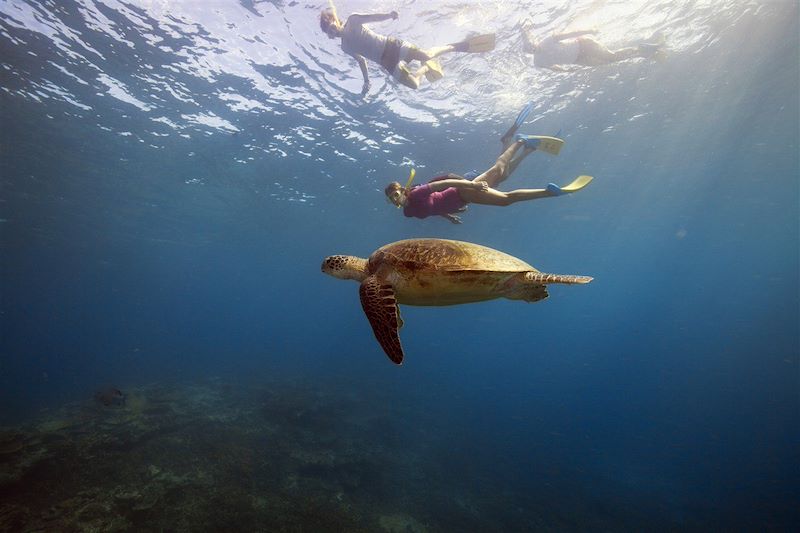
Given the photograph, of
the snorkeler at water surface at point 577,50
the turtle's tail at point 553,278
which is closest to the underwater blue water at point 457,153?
the snorkeler at water surface at point 577,50

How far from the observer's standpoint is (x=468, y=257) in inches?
150

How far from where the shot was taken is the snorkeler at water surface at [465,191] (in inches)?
239

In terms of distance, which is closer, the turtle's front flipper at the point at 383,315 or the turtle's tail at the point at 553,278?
the turtle's front flipper at the point at 383,315

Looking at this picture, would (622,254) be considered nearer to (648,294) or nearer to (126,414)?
(126,414)

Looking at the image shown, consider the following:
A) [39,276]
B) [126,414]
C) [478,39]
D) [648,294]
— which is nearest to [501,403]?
[126,414]

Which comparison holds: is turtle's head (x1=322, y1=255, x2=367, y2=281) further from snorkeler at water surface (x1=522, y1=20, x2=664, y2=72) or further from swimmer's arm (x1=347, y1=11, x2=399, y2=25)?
snorkeler at water surface (x1=522, y1=20, x2=664, y2=72)

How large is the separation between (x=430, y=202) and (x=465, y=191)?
76 cm

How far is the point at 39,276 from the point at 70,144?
71.3m

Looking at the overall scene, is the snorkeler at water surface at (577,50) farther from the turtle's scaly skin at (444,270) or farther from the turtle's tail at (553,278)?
the turtle's tail at (553,278)

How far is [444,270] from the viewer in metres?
3.63

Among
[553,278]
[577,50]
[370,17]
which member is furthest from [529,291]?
[577,50]

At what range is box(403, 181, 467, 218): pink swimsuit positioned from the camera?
676 cm

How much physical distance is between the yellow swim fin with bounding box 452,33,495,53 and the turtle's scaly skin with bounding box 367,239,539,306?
6886 mm

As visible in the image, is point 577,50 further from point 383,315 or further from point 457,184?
point 383,315
